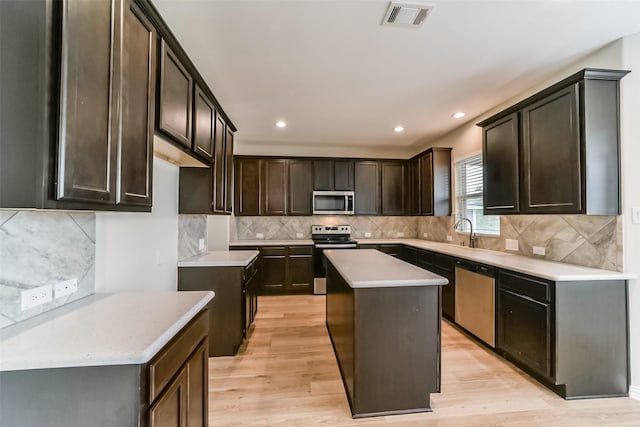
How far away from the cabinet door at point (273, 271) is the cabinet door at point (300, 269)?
120mm

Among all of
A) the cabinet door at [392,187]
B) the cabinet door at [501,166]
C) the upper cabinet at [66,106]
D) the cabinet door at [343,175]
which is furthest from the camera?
the cabinet door at [392,187]

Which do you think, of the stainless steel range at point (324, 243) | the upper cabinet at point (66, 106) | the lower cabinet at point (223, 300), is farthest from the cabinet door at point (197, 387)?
the stainless steel range at point (324, 243)

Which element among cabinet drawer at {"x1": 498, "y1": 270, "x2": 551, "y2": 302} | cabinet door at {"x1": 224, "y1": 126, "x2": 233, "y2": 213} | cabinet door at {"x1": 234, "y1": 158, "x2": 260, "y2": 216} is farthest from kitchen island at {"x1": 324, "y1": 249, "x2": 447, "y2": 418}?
cabinet door at {"x1": 234, "y1": 158, "x2": 260, "y2": 216}

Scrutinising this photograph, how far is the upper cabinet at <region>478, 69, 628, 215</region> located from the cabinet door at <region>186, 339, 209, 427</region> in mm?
2812

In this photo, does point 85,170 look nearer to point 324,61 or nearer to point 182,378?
point 182,378

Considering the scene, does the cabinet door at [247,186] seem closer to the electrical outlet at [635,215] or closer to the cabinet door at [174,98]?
the cabinet door at [174,98]

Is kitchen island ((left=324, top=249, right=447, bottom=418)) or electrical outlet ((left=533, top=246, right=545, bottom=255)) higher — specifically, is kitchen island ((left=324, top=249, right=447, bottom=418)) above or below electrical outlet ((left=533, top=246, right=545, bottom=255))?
below

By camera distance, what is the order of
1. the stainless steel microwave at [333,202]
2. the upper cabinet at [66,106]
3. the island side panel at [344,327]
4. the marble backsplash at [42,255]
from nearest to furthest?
the upper cabinet at [66,106] < the marble backsplash at [42,255] < the island side panel at [344,327] < the stainless steel microwave at [333,202]

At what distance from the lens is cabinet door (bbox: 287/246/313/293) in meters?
4.72

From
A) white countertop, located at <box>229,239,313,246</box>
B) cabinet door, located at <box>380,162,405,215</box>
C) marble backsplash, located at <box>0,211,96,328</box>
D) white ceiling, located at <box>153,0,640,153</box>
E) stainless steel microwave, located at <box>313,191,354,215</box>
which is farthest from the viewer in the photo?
cabinet door, located at <box>380,162,405,215</box>

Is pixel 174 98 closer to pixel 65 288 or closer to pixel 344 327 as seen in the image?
pixel 65 288

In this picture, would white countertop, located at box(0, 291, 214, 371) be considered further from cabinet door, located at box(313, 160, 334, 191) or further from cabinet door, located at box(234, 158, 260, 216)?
cabinet door, located at box(313, 160, 334, 191)

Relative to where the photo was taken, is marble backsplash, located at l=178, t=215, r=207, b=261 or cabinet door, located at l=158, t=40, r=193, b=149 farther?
marble backsplash, located at l=178, t=215, r=207, b=261

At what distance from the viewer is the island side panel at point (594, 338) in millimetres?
2051
